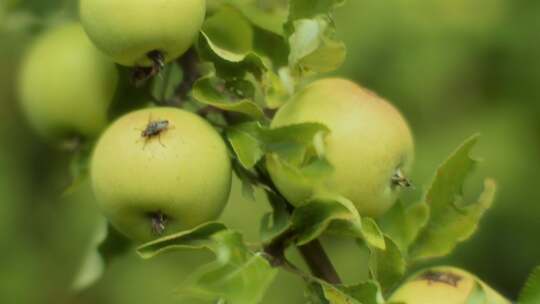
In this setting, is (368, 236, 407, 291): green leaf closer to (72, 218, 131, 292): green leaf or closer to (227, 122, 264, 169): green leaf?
(227, 122, 264, 169): green leaf

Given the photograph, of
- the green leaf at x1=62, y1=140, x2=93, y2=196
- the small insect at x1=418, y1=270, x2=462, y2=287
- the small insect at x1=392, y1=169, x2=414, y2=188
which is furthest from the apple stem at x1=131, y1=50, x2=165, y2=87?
the small insect at x1=418, y1=270, x2=462, y2=287

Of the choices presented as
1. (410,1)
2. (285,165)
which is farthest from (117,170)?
(410,1)

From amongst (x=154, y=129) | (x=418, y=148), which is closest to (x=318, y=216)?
(x=154, y=129)

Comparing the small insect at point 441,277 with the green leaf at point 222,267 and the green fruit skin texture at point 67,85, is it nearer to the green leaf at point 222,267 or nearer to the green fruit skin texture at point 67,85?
the green leaf at point 222,267

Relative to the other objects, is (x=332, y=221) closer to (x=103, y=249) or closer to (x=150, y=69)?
(x=150, y=69)

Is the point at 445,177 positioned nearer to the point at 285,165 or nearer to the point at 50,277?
the point at 285,165
